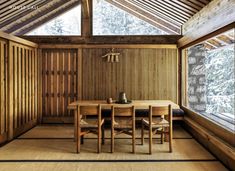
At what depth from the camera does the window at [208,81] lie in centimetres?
705

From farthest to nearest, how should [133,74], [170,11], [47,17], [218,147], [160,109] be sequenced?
[47,17] → [133,74] → [170,11] → [160,109] → [218,147]

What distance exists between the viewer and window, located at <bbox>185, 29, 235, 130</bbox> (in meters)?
7.05

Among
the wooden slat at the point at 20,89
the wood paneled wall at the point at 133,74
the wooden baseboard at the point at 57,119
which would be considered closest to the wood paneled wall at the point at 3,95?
the wooden slat at the point at 20,89

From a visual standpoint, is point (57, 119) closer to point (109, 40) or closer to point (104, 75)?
point (104, 75)

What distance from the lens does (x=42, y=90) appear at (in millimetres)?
7277

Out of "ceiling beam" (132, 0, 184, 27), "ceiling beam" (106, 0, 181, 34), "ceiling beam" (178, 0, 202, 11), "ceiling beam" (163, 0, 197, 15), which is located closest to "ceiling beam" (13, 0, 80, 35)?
"ceiling beam" (106, 0, 181, 34)

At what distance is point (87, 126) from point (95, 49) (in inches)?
123

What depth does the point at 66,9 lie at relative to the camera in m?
7.40

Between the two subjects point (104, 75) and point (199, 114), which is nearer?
point (199, 114)

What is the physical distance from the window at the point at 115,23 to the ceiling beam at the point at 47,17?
0.65 m

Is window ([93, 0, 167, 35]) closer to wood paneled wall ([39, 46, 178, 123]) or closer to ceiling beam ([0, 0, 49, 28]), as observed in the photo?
wood paneled wall ([39, 46, 178, 123])

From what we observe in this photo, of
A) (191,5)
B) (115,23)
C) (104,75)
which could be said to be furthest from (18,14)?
(191,5)

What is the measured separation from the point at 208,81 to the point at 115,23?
9.78 feet

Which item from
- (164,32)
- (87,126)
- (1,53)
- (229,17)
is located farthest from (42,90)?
(229,17)
